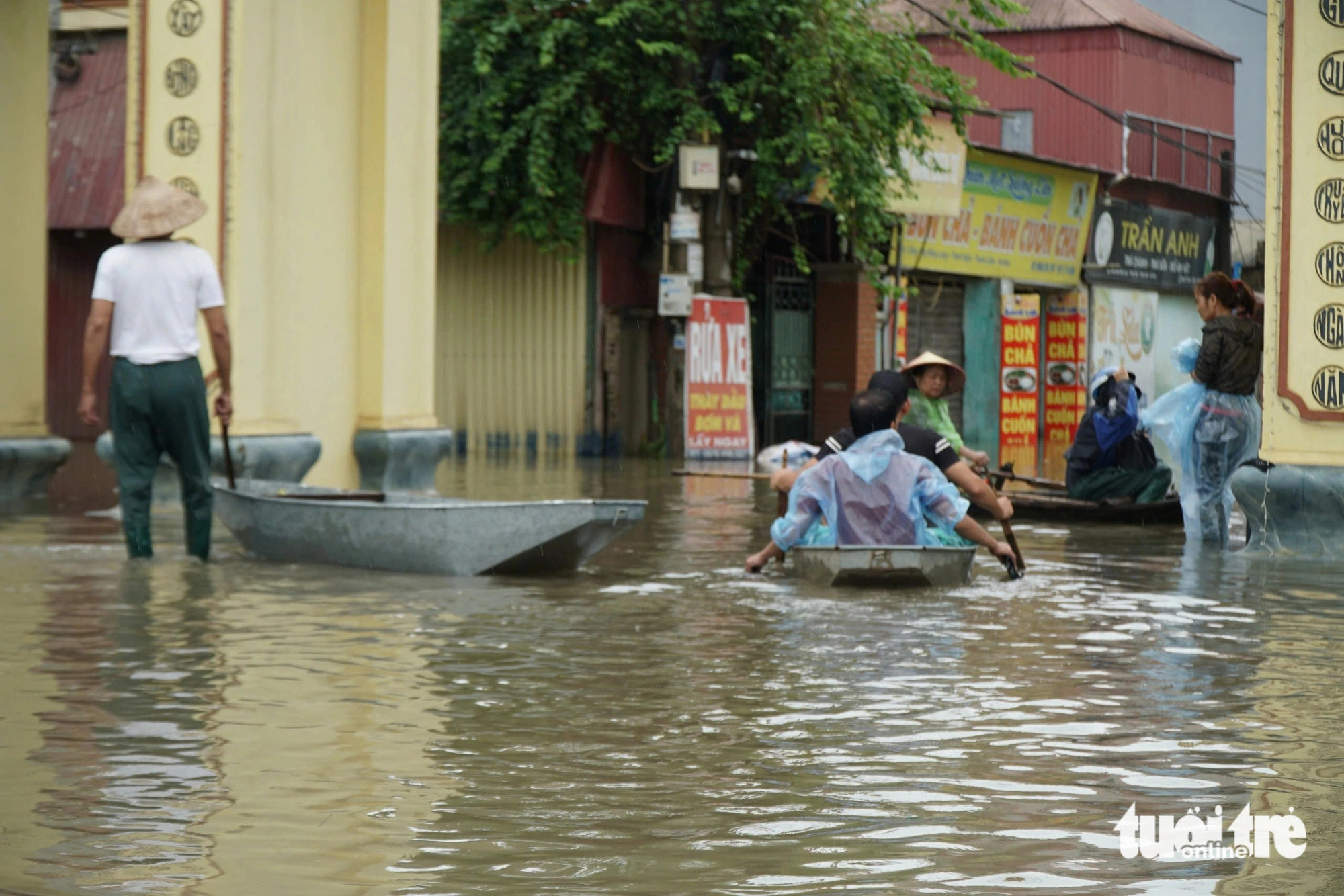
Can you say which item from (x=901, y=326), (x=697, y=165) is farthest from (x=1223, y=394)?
(x=901, y=326)

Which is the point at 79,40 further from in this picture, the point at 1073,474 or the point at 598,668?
the point at 598,668

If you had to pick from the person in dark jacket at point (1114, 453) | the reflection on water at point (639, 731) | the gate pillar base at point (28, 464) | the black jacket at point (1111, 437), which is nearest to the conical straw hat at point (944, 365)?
the reflection on water at point (639, 731)

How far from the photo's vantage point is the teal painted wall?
1131 inches

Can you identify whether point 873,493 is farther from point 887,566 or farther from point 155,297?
point 155,297

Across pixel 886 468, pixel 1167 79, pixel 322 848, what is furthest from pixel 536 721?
pixel 1167 79

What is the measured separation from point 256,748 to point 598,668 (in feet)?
5.87

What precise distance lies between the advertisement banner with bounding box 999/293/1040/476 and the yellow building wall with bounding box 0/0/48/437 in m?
16.9

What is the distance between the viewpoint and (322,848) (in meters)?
4.45

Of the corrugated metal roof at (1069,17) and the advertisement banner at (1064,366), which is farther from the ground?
the corrugated metal roof at (1069,17)

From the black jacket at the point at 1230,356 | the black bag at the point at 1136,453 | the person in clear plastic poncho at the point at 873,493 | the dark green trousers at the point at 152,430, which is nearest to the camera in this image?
the person in clear plastic poncho at the point at 873,493

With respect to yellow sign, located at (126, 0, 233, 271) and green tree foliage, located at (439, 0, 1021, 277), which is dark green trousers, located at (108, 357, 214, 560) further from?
green tree foliage, located at (439, 0, 1021, 277)

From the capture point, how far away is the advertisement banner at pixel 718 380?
22.9 m

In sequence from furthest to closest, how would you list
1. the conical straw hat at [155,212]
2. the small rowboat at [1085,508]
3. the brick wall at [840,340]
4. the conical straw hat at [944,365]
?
1. the brick wall at [840,340]
2. the small rowboat at [1085,508]
3. the conical straw hat at [944,365]
4. the conical straw hat at [155,212]

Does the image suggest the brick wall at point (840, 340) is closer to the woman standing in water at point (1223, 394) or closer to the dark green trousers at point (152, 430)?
the woman standing in water at point (1223, 394)
